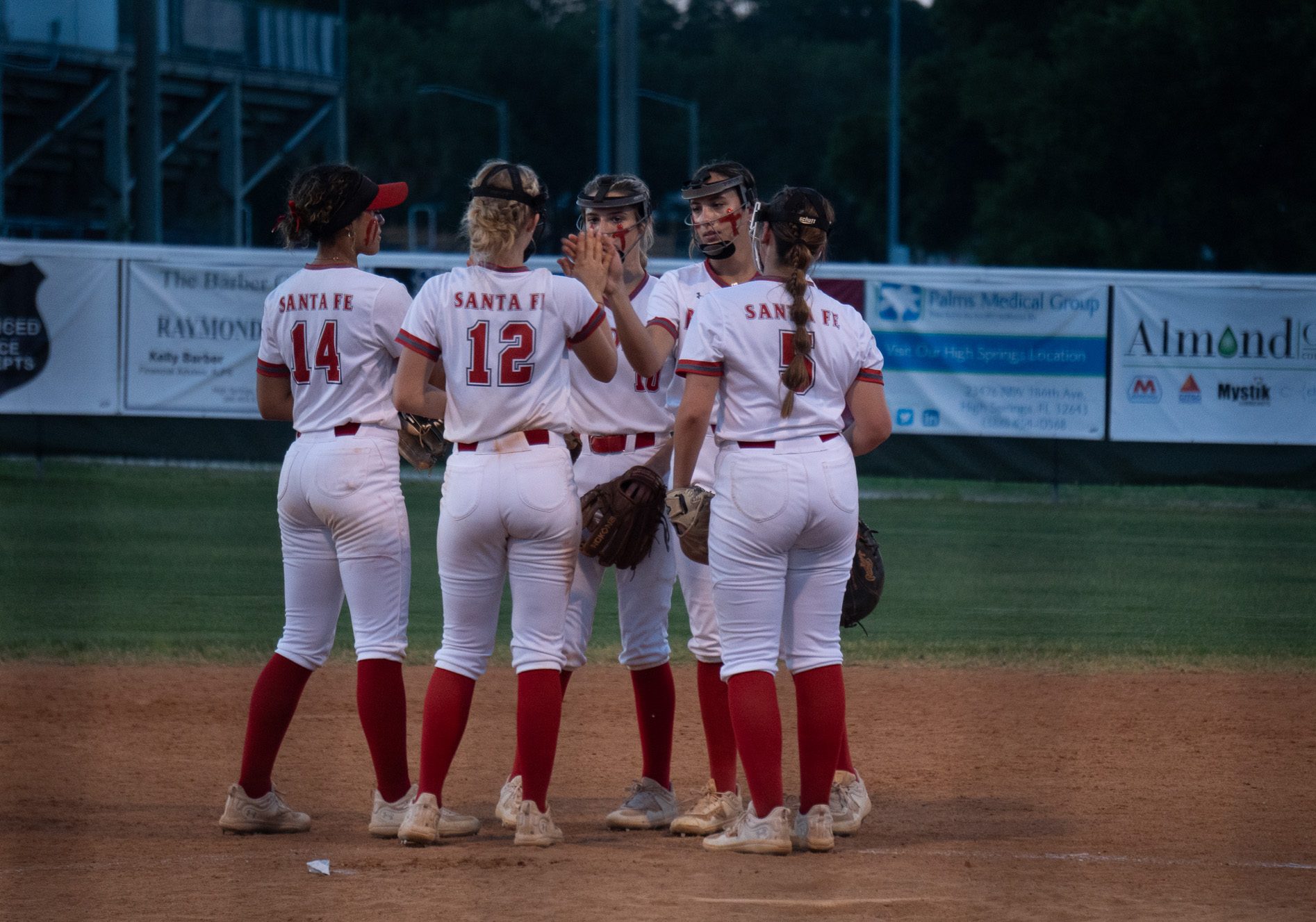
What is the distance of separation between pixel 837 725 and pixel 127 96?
30702 mm

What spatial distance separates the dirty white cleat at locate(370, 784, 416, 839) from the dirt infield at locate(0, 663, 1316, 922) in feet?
0.31

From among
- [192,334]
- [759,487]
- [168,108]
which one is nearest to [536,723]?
[759,487]

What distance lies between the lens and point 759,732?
445 cm

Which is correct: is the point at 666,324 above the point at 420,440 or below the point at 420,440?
above

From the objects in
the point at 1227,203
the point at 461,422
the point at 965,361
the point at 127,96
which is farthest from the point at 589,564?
the point at 127,96

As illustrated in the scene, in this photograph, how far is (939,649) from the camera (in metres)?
8.48

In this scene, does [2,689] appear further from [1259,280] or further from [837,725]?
[1259,280]

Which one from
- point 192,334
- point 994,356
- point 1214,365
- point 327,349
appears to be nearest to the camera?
point 327,349

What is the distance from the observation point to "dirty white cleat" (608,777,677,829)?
16.1 feet

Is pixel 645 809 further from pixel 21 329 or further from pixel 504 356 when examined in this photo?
pixel 21 329

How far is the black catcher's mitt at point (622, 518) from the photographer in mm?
4586

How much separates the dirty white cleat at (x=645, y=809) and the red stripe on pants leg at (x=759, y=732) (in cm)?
54

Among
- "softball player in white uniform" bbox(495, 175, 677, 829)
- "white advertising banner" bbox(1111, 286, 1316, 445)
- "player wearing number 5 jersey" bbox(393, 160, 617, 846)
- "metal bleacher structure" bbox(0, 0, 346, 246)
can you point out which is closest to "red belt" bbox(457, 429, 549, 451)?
"player wearing number 5 jersey" bbox(393, 160, 617, 846)

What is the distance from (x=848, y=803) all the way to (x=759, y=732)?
2.12 feet
